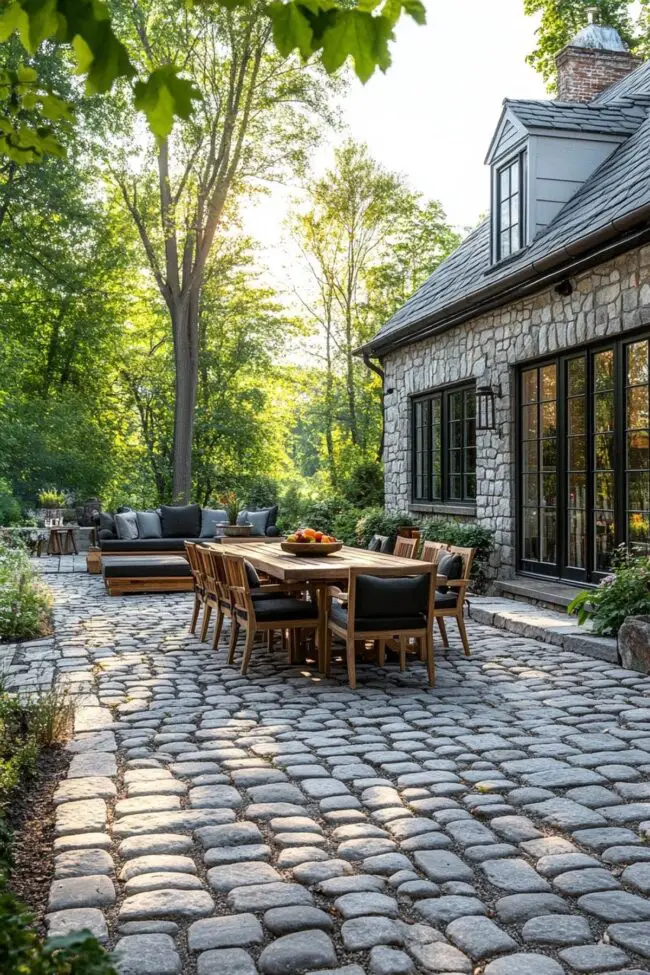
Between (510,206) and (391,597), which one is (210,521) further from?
(391,597)

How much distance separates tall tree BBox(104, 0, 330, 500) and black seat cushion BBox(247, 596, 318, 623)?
11413mm

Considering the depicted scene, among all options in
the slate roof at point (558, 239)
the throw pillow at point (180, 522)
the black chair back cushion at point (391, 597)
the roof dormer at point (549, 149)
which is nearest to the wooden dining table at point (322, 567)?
the black chair back cushion at point (391, 597)

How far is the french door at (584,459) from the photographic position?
8.04 m

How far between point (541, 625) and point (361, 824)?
4.64 meters

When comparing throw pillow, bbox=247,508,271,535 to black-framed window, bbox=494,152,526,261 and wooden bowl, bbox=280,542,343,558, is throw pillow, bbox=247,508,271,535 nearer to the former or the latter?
black-framed window, bbox=494,152,526,261

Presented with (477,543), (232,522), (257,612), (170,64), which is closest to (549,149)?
(477,543)

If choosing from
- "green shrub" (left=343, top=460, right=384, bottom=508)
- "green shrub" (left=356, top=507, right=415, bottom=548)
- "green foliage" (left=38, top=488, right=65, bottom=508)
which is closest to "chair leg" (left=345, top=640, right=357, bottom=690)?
"green shrub" (left=356, top=507, right=415, bottom=548)

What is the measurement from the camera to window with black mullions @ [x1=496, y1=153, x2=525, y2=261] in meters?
10.6

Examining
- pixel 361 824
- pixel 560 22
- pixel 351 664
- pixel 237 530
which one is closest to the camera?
pixel 361 824

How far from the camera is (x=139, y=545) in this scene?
46.0 feet

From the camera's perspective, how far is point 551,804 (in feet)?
12.6

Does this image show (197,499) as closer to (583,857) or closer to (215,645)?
(215,645)

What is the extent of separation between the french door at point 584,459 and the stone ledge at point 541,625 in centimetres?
61

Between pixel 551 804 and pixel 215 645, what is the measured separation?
13.5 ft
